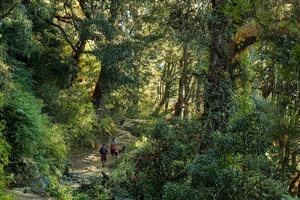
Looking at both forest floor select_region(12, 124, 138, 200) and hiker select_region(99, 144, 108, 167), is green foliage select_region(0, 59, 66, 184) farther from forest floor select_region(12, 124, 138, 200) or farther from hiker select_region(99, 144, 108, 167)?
hiker select_region(99, 144, 108, 167)

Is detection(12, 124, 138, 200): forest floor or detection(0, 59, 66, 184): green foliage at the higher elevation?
detection(0, 59, 66, 184): green foliage

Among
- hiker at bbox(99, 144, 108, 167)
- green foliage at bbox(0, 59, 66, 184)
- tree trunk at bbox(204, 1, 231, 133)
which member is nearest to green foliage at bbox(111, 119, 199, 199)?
tree trunk at bbox(204, 1, 231, 133)

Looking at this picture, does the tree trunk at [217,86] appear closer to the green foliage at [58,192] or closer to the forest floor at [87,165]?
the green foliage at [58,192]

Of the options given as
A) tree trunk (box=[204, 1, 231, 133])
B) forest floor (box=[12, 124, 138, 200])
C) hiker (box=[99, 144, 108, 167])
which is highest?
tree trunk (box=[204, 1, 231, 133])

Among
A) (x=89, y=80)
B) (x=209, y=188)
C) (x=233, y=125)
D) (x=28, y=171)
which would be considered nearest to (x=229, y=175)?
(x=209, y=188)

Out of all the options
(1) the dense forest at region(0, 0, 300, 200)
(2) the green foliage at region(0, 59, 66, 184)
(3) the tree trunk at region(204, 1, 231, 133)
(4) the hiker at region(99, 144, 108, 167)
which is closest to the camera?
(1) the dense forest at region(0, 0, 300, 200)

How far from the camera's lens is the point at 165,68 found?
34.6 meters

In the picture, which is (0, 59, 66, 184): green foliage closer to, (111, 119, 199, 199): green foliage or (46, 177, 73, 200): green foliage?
(46, 177, 73, 200): green foliage

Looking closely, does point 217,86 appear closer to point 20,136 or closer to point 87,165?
point 20,136

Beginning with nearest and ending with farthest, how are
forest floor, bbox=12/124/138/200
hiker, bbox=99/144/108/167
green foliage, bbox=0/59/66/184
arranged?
green foliage, bbox=0/59/66/184, forest floor, bbox=12/124/138/200, hiker, bbox=99/144/108/167

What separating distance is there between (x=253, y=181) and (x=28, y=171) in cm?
621

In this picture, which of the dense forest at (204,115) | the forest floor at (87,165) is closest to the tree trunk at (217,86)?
the dense forest at (204,115)

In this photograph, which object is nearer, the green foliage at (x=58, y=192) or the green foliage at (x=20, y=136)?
the green foliage at (x=58, y=192)

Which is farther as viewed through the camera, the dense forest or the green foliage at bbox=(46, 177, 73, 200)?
the green foliage at bbox=(46, 177, 73, 200)
